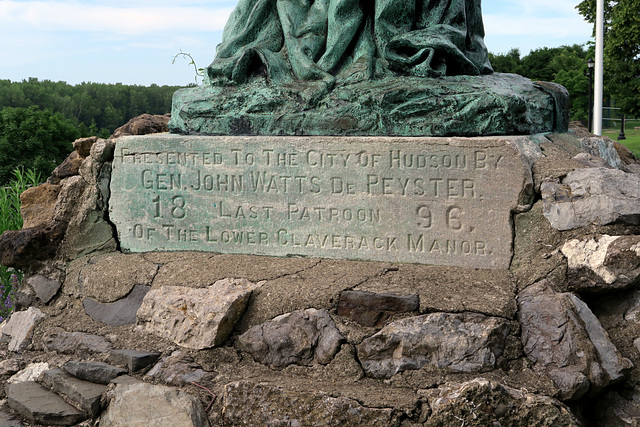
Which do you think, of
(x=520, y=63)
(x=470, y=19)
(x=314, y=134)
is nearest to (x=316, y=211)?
(x=314, y=134)

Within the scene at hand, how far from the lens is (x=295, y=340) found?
3.18 metres

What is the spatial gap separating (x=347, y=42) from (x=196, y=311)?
5.73ft

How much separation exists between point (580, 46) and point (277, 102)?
109ft

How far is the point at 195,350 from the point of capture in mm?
3279

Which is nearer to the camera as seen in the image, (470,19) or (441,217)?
(441,217)

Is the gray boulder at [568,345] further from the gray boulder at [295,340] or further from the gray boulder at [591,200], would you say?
the gray boulder at [295,340]

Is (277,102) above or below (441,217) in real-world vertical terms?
above

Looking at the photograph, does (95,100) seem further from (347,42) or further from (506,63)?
(506,63)

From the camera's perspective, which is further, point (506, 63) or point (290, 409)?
point (506, 63)

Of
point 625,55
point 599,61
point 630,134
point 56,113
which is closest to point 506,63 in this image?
point 630,134

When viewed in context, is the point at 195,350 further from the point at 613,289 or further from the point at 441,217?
the point at 613,289

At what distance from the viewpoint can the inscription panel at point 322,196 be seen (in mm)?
3410

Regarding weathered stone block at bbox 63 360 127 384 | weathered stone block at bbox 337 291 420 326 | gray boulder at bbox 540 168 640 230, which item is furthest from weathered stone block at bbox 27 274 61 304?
gray boulder at bbox 540 168 640 230

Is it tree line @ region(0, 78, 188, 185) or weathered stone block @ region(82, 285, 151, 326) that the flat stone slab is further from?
tree line @ region(0, 78, 188, 185)
